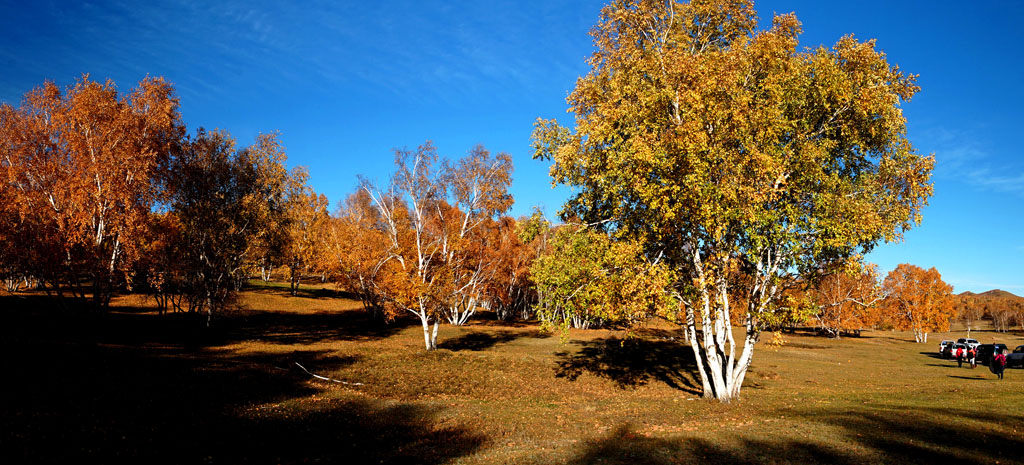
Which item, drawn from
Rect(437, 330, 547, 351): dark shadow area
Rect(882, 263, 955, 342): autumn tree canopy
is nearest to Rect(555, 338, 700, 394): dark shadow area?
Rect(437, 330, 547, 351): dark shadow area

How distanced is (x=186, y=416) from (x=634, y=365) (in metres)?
28.9

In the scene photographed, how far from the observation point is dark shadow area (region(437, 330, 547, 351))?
44750 mm

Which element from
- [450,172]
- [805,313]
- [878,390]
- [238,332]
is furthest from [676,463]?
[238,332]

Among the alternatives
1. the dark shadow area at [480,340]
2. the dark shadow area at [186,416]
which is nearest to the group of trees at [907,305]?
the dark shadow area at [480,340]

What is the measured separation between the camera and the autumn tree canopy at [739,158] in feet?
65.4

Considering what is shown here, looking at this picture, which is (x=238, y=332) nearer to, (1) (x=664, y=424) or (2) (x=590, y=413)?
(2) (x=590, y=413)

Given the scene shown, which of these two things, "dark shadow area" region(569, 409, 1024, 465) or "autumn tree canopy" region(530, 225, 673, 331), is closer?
"dark shadow area" region(569, 409, 1024, 465)

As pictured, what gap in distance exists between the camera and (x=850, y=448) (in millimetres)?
13281

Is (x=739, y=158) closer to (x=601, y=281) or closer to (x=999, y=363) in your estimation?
(x=601, y=281)

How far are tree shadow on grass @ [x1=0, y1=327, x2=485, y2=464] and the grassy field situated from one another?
0.29 ft

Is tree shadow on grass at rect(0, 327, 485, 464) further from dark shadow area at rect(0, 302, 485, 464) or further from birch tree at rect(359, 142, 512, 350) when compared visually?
birch tree at rect(359, 142, 512, 350)

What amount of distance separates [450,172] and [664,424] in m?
27.0

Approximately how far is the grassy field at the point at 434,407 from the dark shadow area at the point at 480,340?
204 inches

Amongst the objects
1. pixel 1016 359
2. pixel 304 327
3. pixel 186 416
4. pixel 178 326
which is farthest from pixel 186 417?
pixel 1016 359
